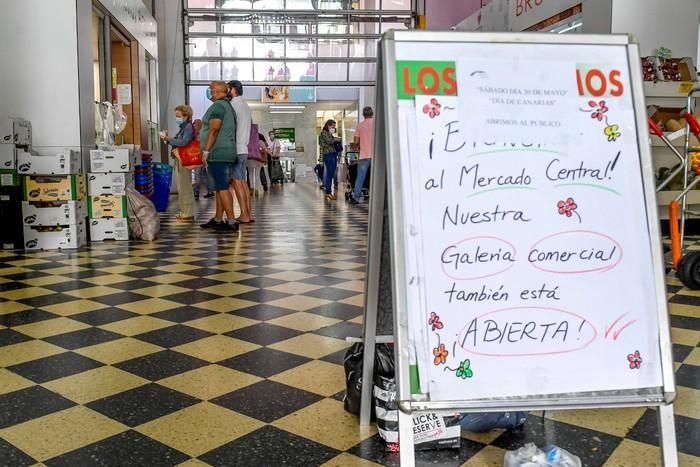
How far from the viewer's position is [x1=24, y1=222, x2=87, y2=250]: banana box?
5523mm

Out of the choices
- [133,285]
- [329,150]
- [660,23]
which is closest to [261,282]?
[133,285]

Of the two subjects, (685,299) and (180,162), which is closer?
(685,299)

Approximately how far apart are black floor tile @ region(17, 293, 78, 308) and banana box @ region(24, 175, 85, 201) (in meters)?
2.05

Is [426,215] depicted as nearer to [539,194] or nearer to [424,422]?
[539,194]

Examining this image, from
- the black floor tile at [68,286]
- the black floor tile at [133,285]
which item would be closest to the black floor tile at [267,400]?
the black floor tile at [133,285]

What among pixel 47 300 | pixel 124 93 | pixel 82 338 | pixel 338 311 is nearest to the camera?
pixel 82 338

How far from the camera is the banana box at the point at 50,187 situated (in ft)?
18.1

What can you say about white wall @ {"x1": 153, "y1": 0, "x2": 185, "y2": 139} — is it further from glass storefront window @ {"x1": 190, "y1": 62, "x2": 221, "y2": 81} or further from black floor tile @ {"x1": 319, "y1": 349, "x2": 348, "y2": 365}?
black floor tile @ {"x1": 319, "y1": 349, "x2": 348, "y2": 365}

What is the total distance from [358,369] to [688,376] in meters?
1.22

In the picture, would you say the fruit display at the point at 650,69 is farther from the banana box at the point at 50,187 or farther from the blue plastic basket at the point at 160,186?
the blue plastic basket at the point at 160,186

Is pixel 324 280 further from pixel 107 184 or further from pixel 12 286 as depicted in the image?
pixel 107 184

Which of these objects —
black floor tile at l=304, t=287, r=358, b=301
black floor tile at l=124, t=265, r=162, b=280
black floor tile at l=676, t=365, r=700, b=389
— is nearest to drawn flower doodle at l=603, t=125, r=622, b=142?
black floor tile at l=676, t=365, r=700, b=389

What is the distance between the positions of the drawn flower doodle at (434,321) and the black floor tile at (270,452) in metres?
0.54

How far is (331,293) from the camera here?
383cm
